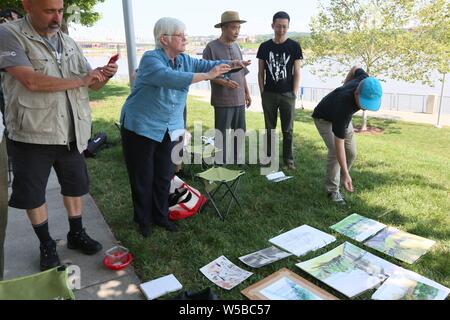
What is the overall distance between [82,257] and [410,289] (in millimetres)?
2369

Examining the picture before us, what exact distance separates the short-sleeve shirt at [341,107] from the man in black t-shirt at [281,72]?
3.50 ft

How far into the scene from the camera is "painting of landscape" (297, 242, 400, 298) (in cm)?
251

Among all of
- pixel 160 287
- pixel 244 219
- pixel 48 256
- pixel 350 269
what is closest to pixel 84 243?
pixel 48 256

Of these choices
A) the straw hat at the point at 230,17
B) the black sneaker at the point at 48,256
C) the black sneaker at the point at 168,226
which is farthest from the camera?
the straw hat at the point at 230,17

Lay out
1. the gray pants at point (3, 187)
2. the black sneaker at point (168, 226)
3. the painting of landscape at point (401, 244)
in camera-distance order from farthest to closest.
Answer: the black sneaker at point (168, 226)
the painting of landscape at point (401, 244)
the gray pants at point (3, 187)

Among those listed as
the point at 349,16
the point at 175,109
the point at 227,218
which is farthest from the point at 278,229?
the point at 349,16

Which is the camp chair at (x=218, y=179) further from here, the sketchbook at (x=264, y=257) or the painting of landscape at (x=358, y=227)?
the painting of landscape at (x=358, y=227)

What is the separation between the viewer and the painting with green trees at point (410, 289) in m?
2.39

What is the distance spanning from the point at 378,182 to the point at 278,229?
1.74m

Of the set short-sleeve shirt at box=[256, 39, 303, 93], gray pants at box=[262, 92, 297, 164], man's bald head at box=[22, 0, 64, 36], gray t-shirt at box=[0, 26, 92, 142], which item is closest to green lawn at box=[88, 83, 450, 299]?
gray pants at box=[262, 92, 297, 164]

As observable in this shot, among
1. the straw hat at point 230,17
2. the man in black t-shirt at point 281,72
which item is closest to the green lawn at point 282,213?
the man in black t-shirt at point 281,72

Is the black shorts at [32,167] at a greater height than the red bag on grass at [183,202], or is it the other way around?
the black shorts at [32,167]

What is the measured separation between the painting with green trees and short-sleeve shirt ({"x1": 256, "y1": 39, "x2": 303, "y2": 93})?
274cm

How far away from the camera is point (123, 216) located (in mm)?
3611
